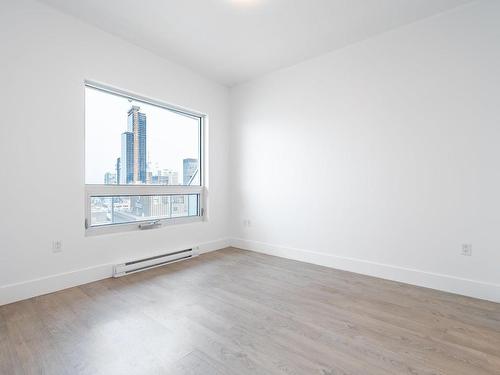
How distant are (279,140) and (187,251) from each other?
2178 mm

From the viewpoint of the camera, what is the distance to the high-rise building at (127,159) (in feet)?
10.5

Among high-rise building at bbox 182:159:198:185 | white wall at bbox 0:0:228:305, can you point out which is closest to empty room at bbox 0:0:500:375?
white wall at bbox 0:0:228:305

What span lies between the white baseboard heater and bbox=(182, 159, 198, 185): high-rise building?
1093 mm

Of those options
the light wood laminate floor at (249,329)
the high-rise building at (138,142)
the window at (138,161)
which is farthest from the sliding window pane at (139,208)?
the light wood laminate floor at (249,329)

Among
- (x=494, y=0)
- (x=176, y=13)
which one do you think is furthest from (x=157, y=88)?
(x=494, y=0)

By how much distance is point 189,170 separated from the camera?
160 inches

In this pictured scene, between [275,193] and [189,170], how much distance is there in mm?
1438

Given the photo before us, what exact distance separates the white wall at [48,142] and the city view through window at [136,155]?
0.20 meters

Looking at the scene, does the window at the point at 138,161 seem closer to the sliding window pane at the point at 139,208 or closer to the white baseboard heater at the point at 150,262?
the sliding window pane at the point at 139,208

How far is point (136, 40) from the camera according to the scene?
3.10 m

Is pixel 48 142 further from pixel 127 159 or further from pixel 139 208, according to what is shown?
pixel 139 208

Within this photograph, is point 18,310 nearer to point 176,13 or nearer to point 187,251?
point 187,251

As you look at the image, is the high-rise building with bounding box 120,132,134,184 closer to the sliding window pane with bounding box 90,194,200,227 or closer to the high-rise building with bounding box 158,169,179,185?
the sliding window pane with bounding box 90,194,200,227

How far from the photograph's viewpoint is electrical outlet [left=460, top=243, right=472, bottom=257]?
2.45 meters
